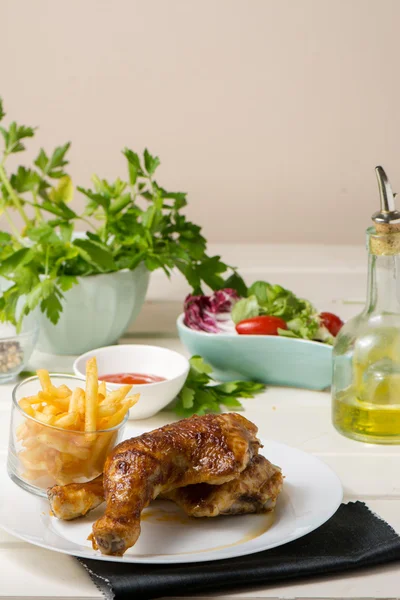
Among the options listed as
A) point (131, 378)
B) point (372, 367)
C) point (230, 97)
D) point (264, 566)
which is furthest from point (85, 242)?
point (230, 97)

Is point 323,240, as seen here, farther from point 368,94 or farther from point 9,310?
point 9,310

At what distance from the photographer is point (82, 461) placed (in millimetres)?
1414

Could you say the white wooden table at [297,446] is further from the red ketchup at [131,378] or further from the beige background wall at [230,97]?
the beige background wall at [230,97]

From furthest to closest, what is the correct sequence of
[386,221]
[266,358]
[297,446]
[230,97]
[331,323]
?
1. [230,97]
2. [331,323]
3. [266,358]
4. [297,446]
5. [386,221]

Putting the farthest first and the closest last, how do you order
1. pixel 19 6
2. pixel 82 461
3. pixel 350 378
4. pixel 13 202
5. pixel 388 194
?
pixel 19 6
pixel 13 202
pixel 350 378
pixel 388 194
pixel 82 461

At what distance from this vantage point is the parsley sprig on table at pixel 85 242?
2.06 metres

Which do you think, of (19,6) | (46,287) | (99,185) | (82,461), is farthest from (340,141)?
(82,461)

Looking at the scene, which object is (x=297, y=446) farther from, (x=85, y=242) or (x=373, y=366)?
(x=85, y=242)

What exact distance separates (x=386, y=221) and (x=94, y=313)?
849mm

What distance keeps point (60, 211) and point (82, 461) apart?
833mm

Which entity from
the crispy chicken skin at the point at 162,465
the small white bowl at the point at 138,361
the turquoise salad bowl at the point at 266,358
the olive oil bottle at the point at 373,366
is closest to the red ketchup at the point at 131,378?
the small white bowl at the point at 138,361

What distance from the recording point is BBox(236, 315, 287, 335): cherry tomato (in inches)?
81.9

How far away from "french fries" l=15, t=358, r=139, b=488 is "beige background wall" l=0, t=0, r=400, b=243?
324cm

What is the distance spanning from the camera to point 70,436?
139 centimetres
